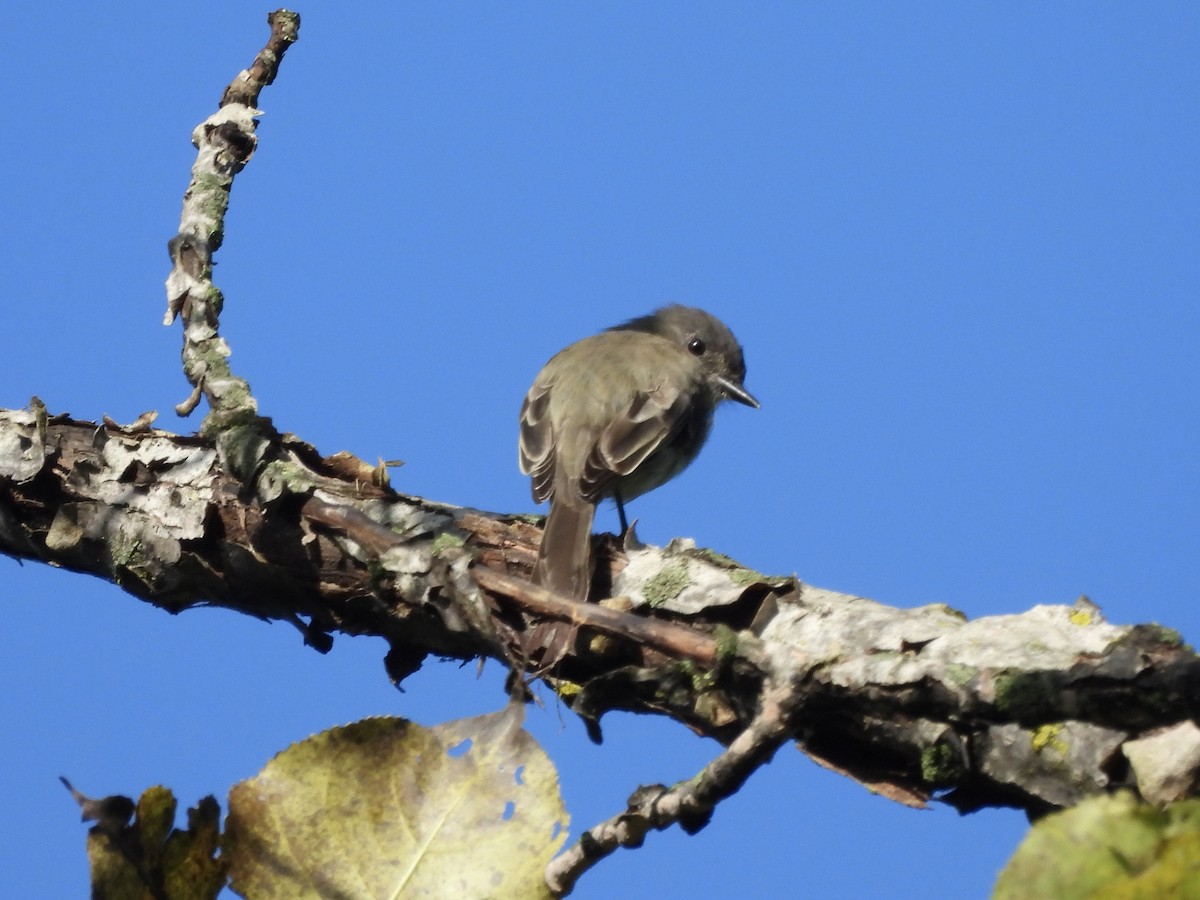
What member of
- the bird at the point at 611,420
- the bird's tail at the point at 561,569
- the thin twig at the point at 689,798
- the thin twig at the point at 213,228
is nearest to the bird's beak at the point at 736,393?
→ the bird at the point at 611,420

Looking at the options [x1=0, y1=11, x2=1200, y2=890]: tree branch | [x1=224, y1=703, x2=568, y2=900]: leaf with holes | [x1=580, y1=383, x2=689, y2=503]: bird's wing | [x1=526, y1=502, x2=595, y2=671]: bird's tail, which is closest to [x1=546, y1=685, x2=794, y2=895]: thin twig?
[x1=0, y1=11, x2=1200, y2=890]: tree branch

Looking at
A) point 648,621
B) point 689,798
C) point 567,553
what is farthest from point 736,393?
point 689,798

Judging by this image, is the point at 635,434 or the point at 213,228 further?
the point at 635,434

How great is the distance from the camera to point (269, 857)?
1677mm

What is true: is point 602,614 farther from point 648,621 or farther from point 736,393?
point 736,393

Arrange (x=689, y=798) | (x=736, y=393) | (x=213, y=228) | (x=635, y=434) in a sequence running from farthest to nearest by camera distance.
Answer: (x=736, y=393)
(x=635, y=434)
(x=213, y=228)
(x=689, y=798)

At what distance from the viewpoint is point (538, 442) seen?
6.04 m

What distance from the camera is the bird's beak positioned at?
795 cm

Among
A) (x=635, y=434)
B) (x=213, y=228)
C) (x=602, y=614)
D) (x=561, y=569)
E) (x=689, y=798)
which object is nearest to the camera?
(x=689, y=798)

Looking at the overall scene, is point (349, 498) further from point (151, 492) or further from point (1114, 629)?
point (1114, 629)

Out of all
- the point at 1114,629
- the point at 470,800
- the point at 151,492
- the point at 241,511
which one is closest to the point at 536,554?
the point at 241,511

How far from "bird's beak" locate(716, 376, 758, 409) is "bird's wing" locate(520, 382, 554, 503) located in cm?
170

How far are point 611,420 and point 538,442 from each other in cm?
34

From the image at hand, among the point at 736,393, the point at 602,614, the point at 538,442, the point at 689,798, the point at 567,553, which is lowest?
the point at 689,798
